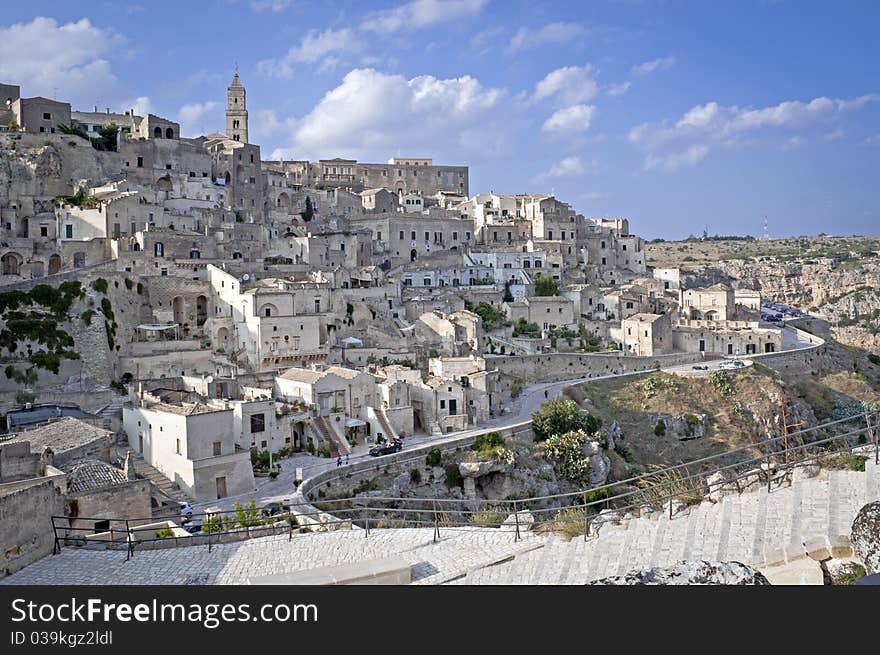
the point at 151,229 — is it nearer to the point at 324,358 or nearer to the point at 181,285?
the point at 181,285

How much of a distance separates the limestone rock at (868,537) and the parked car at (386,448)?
2315 cm

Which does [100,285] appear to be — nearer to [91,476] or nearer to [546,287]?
[91,476]

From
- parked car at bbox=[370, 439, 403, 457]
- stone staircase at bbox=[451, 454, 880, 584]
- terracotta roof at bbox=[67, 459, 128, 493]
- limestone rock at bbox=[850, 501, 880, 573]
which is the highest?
limestone rock at bbox=[850, 501, 880, 573]

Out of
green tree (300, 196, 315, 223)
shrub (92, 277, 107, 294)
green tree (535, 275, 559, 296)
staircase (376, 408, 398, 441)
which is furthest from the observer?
green tree (300, 196, 315, 223)

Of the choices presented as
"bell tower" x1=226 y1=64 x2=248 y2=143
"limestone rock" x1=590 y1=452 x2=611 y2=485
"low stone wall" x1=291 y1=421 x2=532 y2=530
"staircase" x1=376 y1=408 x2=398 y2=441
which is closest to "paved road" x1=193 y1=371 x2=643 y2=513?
"low stone wall" x1=291 y1=421 x2=532 y2=530

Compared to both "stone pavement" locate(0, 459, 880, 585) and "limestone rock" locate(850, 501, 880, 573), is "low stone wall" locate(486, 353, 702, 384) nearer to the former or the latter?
"stone pavement" locate(0, 459, 880, 585)

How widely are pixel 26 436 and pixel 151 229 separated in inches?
841

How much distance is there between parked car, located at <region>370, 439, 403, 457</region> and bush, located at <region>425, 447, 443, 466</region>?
121cm

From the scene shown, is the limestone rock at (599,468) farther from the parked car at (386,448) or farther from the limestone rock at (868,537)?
the limestone rock at (868,537)

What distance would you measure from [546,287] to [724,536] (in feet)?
146

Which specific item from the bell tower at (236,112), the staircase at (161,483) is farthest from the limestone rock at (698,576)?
the bell tower at (236,112)

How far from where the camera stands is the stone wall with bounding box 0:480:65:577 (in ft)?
37.3

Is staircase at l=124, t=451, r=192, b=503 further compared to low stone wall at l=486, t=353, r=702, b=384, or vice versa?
low stone wall at l=486, t=353, r=702, b=384
